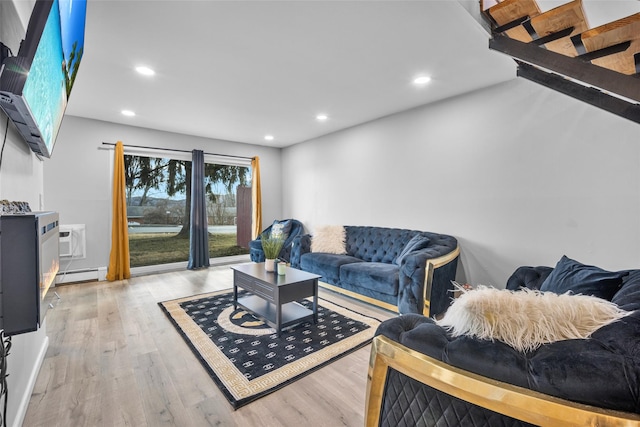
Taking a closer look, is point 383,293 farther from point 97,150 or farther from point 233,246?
point 97,150

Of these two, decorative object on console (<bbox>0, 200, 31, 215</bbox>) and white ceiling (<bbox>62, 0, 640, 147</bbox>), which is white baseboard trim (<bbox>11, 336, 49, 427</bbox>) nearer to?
decorative object on console (<bbox>0, 200, 31, 215</bbox>)

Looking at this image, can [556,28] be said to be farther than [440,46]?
No

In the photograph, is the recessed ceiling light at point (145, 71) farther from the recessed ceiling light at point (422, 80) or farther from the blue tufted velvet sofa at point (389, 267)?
the blue tufted velvet sofa at point (389, 267)

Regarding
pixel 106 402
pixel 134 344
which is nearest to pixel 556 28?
pixel 106 402

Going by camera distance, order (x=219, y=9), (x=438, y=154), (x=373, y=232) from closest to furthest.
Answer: (x=219, y=9) < (x=438, y=154) < (x=373, y=232)

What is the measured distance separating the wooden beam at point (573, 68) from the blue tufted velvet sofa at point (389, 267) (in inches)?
70.8

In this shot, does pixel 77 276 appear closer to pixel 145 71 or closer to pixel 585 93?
pixel 145 71

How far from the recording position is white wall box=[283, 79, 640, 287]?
8.18ft

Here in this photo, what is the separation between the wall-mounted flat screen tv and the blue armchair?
3844 mm

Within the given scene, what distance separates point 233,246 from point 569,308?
5.94 m

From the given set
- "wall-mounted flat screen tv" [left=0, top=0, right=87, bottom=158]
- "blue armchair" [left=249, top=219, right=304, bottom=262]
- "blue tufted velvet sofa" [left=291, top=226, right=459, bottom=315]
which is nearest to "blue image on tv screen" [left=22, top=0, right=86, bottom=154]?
"wall-mounted flat screen tv" [left=0, top=0, right=87, bottom=158]

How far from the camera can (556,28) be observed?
172 centimetres

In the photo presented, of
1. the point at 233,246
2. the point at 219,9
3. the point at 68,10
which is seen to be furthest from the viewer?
the point at 233,246

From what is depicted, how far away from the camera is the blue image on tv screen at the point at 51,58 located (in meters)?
0.95
